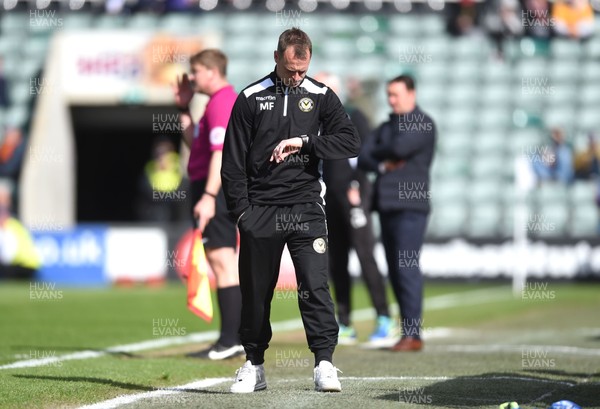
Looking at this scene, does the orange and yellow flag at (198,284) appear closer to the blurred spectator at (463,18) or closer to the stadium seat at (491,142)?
the stadium seat at (491,142)

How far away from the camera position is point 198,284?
32.2ft

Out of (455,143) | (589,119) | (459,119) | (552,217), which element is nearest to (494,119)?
(459,119)

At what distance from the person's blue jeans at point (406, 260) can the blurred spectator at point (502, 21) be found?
52.7 feet

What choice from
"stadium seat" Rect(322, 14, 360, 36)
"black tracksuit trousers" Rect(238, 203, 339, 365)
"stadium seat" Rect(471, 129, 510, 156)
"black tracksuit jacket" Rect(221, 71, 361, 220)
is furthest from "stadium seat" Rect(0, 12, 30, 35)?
"black tracksuit trousers" Rect(238, 203, 339, 365)

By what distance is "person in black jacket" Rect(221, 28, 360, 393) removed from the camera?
7.54 metres

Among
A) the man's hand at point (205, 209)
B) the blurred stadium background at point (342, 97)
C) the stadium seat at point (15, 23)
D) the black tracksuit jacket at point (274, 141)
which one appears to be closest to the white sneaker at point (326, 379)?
the black tracksuit jacket at point (274, 141)

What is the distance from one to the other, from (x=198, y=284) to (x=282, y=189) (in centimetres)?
245

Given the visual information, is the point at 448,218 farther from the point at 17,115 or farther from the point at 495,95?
the point at 17,115

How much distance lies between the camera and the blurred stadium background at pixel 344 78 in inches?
1001

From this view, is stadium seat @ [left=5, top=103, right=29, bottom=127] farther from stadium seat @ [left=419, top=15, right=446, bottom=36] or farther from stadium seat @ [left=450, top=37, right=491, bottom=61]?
stadium seat @ [left=450, top=37, right=491, bottom=61]

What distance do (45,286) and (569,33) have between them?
1261 cm

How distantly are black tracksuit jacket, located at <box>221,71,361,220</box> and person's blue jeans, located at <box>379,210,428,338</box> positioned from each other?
3.66m

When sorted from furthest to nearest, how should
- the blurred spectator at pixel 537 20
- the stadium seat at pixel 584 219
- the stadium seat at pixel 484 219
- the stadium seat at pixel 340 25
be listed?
the stadium seat at pixel 340 25 → the blurred spectator at pixel 537 20 → the stadium seat at pixel 484 219 → the stadium seat at pixel 584 219

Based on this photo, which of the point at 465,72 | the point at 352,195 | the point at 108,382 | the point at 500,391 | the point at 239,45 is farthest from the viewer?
the point at 239,45
